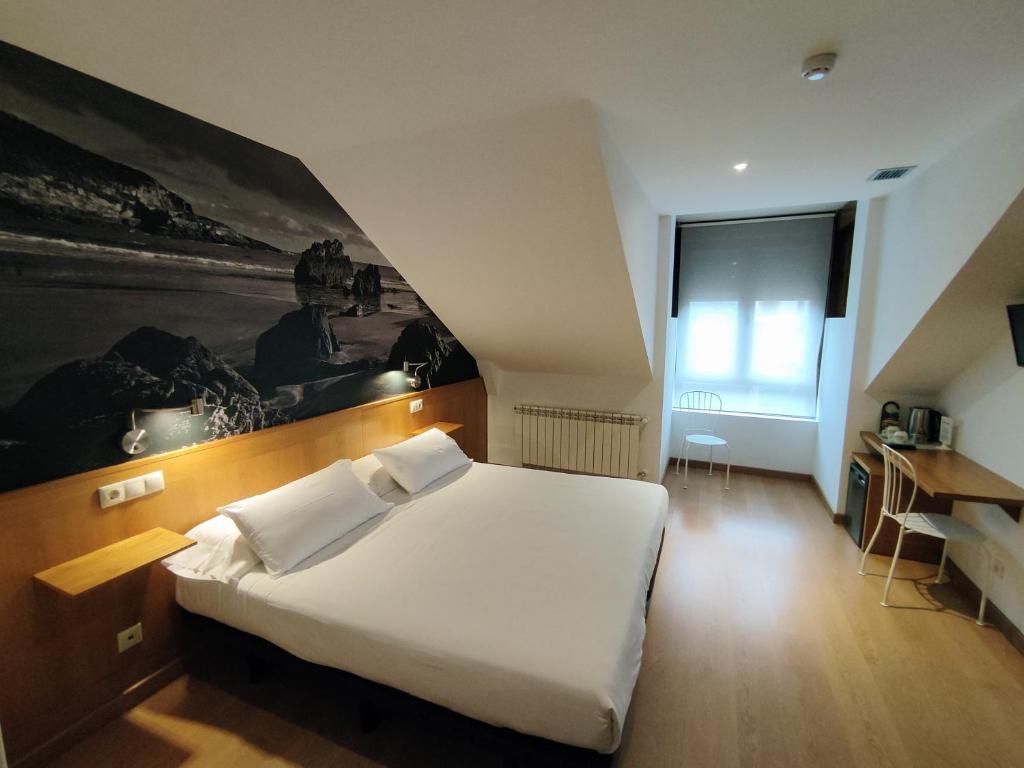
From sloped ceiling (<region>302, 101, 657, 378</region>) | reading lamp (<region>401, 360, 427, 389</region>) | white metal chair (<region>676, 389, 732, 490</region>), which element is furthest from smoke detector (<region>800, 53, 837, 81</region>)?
white metal chair (<region>676, 389, 732, 490</region>)

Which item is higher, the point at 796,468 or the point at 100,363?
the point at 100,363

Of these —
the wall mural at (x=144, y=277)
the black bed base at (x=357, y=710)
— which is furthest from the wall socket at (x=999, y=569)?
the wall mural at (x=144, y=277)

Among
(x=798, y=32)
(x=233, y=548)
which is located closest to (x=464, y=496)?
(x=233, y=548)

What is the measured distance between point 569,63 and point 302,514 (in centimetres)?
220

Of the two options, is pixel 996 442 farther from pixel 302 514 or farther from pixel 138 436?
pixel 138 436

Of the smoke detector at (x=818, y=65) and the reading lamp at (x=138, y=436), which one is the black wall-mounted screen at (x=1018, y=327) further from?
the reading lamp at (x=138, y=436)

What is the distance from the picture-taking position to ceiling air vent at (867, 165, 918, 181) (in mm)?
2566

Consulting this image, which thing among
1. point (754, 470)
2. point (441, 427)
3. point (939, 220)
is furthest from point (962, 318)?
point (441, 427)

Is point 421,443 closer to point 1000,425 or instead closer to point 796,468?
point 1000,425

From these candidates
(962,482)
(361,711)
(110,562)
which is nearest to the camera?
(110,562)

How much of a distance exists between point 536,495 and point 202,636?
182cm

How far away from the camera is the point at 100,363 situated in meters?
1.73

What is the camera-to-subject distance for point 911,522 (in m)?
2.56

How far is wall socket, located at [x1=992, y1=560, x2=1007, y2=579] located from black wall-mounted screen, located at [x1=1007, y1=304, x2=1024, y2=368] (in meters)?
1.06
